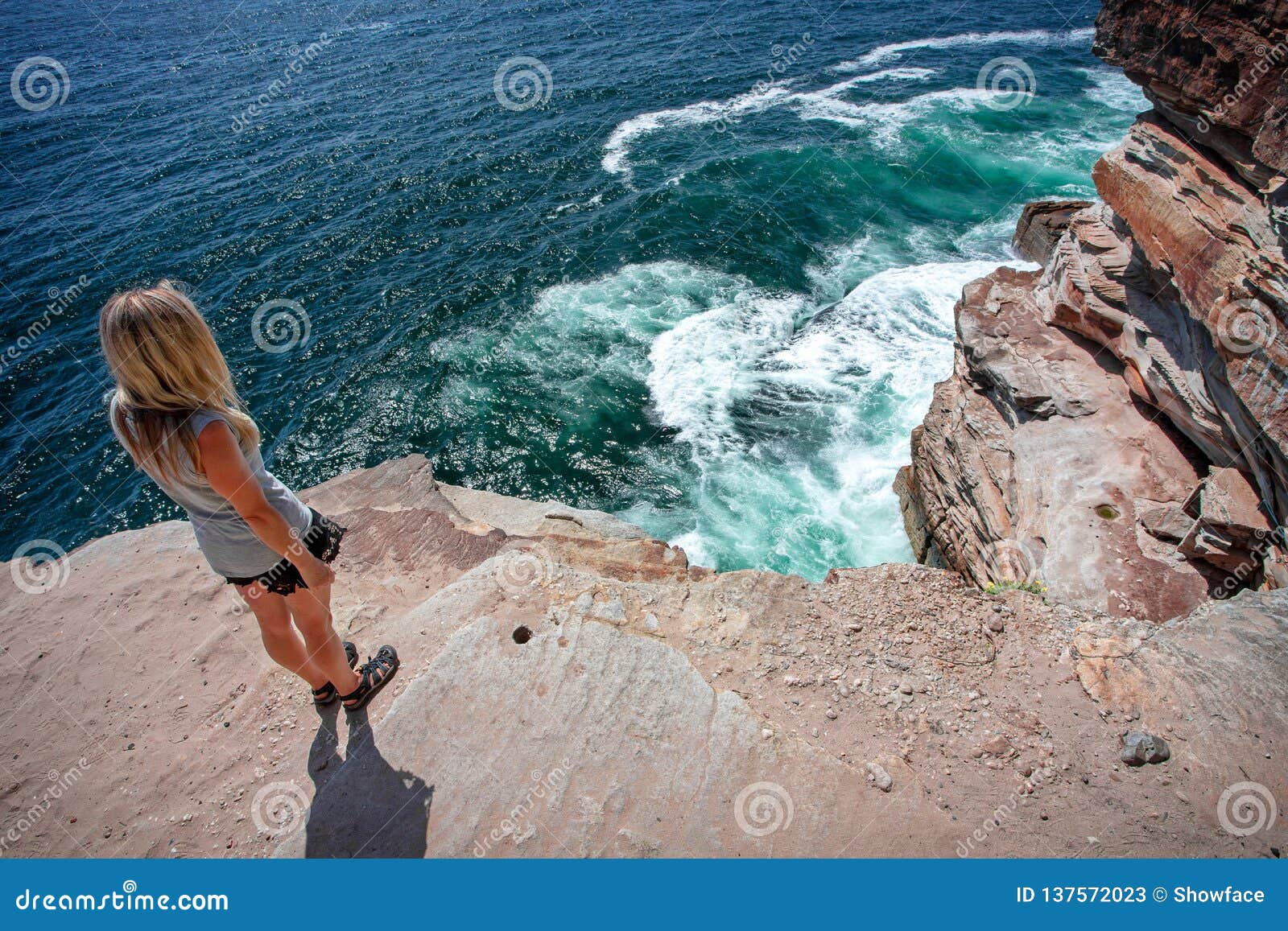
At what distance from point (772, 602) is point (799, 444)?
8.40 meters

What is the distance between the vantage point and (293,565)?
4391mm

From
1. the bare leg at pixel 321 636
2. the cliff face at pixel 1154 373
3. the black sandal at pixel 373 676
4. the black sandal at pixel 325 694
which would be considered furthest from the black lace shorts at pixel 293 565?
the cliff face at pixel 1154 373

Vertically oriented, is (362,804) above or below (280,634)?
below

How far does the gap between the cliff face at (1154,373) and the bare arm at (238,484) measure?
8120 millimetres

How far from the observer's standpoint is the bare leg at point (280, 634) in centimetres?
452

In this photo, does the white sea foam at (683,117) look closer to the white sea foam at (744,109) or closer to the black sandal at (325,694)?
the white sea foam at (744,109)

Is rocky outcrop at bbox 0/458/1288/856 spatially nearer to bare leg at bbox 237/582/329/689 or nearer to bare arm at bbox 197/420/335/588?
bare leg at bbox 237/582/329/689

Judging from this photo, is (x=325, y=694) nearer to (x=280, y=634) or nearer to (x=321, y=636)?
(x=321, y=636)

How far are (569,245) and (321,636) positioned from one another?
17164mm

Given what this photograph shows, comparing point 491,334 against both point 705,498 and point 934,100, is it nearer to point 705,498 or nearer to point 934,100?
point 705,498

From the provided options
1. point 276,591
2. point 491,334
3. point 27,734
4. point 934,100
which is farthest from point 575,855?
point 934,100

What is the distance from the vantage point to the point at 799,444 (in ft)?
48.1

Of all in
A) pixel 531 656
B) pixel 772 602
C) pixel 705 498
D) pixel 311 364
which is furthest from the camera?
pixel 311 364

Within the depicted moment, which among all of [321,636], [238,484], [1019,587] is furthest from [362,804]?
[1019,587]
